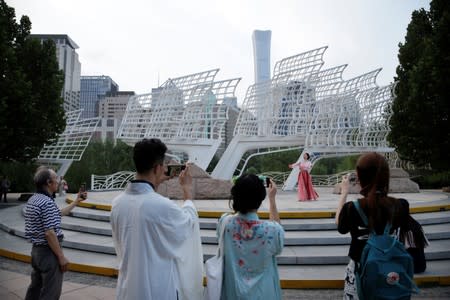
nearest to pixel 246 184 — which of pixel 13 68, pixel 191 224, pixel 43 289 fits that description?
→ pixel 191 224

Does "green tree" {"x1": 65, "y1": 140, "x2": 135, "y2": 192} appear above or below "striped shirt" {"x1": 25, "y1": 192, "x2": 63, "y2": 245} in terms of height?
above

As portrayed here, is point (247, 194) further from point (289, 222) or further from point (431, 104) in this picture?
point (431, 104)

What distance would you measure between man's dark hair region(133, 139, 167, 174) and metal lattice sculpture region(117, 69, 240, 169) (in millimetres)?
19467

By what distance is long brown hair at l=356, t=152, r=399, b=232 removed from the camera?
2414 millimetres

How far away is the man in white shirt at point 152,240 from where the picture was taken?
7.63 feet

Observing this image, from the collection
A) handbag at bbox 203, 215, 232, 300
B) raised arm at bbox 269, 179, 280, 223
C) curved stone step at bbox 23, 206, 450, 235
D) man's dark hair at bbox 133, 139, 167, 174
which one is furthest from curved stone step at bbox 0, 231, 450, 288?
man's dark hair at bbox 133, 139, 167, 174

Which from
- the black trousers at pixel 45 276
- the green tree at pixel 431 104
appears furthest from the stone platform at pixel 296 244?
the green tree at pixel 431 104

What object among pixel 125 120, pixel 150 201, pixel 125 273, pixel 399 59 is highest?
pixel 399 59

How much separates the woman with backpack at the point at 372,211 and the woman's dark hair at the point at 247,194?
25.2 inches

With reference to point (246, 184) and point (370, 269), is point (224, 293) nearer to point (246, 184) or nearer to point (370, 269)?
point (246, 184)

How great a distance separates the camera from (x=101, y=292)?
488 centimetres

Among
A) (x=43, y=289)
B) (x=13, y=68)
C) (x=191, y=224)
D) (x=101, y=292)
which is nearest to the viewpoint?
(x=191, y=224)

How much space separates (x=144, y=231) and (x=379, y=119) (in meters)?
30.3

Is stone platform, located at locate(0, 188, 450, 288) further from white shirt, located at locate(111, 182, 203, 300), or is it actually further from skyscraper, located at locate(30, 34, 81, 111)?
skyscraper, located at locate(30, 34, 81, 111)
